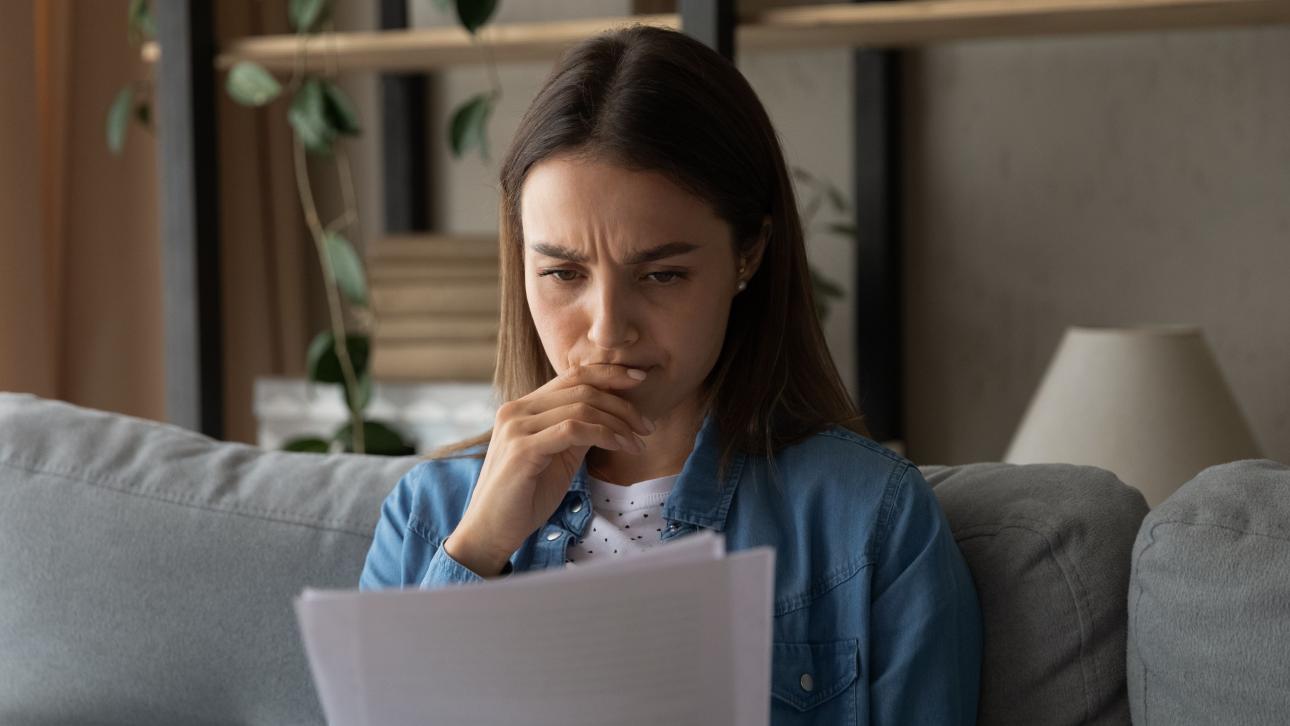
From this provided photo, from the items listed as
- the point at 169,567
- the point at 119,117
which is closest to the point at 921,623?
the point at 169,567

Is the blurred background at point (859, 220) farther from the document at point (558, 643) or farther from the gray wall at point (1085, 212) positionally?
the document at point (558, 643)

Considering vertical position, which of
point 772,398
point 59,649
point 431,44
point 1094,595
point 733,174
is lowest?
point 59,649

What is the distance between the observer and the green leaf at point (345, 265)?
2.10m

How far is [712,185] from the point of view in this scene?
1.00 metres

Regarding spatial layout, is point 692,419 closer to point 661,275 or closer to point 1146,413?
point 661,275

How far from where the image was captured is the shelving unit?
65.6 inches

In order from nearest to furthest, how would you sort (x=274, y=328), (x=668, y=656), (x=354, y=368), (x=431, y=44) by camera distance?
(x=668, y=656) → (x=431, y=44) → (x=354, y=368) → (x=274, y=328)

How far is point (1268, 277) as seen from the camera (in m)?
1.97

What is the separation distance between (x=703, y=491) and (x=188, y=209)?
3.83 ft

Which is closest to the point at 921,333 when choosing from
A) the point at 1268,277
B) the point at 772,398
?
the point at 1268,277

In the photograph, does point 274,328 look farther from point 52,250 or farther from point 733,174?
point 733,174

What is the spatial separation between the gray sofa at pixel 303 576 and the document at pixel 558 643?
39cm

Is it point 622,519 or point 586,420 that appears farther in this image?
point 622,519

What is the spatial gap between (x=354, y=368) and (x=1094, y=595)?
135 cm
